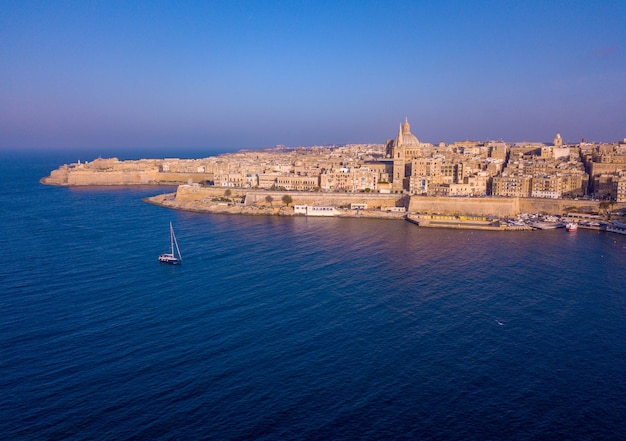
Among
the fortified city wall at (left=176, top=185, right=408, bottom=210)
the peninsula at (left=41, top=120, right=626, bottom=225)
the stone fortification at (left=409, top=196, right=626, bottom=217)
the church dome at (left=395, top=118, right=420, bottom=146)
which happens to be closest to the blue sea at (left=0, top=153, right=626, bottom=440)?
the stone fortification at (left=409, top=196, right=626, bottom=217)

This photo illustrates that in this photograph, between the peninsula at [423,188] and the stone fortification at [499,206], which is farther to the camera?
the peninsula at [423,188]

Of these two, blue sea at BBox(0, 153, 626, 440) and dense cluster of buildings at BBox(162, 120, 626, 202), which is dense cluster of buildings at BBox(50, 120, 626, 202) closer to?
dense cluster of buildings at BBox(162, 120, 626, 202)

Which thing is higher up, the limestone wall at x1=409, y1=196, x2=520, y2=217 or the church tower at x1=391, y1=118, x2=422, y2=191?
the church tower at x1=391, y1=118, x2=422, y2=191

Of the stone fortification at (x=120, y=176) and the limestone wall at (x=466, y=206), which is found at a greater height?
the stone fortification at (x=120, y=176)

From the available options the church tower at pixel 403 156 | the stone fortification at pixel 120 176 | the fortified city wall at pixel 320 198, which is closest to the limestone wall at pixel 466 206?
the fortified city wall at pixel 320 198

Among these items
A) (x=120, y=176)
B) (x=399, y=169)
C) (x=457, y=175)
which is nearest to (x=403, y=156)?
(x=399, y=169)

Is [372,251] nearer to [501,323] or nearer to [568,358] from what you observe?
[501,323]

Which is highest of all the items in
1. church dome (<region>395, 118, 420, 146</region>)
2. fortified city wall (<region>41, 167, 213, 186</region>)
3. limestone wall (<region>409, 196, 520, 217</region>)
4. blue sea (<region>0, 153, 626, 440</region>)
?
church dome (<region>395, 118, 420, 146</region>)

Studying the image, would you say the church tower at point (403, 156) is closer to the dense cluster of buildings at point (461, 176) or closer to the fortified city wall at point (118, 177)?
the dense cluster of buildings at point (461, 176)

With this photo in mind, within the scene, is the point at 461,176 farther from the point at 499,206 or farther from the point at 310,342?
the point at 310,342
